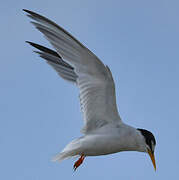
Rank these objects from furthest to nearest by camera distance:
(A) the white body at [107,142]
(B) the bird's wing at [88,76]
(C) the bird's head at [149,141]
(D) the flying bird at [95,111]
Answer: (C) the bird's head at [149,141], (A) the white body at [107,142], (D) the flying bird at [95,111], (B) the bird's wing at [88,76]

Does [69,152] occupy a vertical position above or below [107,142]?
below

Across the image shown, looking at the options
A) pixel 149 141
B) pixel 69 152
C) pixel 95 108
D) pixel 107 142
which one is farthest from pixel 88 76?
pixel 149 141

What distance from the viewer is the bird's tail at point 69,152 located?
24.2 feet

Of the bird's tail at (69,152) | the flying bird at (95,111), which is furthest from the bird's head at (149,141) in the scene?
the bird's tail at (69,152)

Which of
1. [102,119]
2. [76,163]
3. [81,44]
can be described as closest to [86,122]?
[102,119]

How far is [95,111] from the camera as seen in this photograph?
7.53m

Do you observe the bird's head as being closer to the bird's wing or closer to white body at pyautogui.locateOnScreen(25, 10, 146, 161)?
white body at pyautogui.locateOnScreen(25, 10, 146, 161)

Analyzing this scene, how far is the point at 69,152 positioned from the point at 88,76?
1.18m

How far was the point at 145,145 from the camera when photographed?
7.56 m

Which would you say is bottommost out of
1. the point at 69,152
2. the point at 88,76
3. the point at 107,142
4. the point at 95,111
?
the point at 69,152

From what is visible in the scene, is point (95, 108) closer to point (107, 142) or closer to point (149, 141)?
point (107, 142)

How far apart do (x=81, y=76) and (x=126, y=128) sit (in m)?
1.05

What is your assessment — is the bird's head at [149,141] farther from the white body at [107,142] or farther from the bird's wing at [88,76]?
the bird's wing at [88,76]

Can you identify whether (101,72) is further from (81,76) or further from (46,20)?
(46,20)
